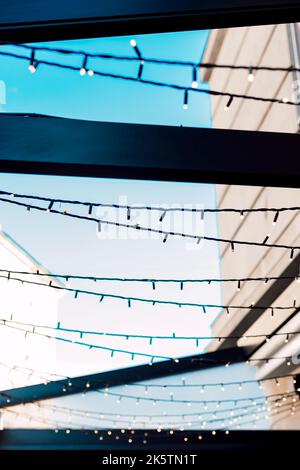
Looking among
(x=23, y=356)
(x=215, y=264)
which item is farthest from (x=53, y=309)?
(x=215, y=264)

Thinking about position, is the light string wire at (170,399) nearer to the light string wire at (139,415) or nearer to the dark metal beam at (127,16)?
the light string wire at (139,415)

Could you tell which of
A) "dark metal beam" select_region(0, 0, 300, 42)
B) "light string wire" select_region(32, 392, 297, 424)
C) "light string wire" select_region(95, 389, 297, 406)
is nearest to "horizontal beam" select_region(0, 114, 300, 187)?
"dark metal beam" select_region(0, 0, 300, 42)

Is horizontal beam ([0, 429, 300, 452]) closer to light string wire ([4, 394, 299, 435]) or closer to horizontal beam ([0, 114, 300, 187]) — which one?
light string wire ([4, 394, 299, 435])

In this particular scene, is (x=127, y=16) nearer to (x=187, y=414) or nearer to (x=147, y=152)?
(x=147, y=152)

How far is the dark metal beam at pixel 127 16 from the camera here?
2188 mm

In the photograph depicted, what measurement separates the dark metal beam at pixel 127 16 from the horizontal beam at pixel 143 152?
1.88 feet

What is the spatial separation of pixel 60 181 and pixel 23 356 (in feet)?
7.62

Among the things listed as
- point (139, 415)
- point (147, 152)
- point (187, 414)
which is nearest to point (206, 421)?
point (187, 414)

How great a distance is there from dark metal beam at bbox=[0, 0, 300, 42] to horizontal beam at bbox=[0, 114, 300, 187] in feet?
1.88

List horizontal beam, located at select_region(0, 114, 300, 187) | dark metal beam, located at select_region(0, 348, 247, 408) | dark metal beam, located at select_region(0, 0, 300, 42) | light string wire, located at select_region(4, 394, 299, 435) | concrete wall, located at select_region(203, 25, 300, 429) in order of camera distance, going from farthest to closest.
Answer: light string wire, located at select_region(4, 394, 299, 435) → dark metal beam, located at select_region(0, 348, 247, 408) → concrete wall, located at select_region(203, 25, 300, 429) → horizontal beam, located at select_region(0, 114, 300, 187) → dark metal beam, located at select_region(0, 0, 300, 42)

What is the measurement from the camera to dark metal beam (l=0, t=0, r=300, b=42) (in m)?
2.19

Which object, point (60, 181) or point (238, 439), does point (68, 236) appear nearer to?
point (60, 181)

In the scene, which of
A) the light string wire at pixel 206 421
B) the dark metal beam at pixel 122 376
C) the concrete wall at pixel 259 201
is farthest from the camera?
the light string wire at pixel 206 421

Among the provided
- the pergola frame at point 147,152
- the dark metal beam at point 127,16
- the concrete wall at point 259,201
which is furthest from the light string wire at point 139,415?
the dark metal beam at point 127,16
